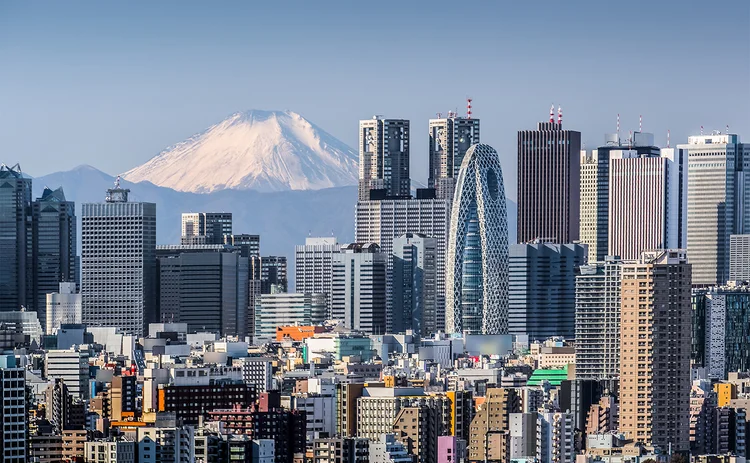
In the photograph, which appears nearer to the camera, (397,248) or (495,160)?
(495,160)

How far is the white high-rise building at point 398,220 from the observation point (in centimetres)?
8338

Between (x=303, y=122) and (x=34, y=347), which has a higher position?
(x=303, y=122)

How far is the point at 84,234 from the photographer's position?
2982 inches

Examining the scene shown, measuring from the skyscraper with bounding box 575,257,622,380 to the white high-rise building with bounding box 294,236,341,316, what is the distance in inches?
764

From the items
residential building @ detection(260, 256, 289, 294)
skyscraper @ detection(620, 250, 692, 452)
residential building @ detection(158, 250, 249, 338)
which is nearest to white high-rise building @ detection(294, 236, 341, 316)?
residential building @ detection(260, 256, 289, 294)

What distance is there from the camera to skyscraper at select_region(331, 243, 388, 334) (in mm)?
77000

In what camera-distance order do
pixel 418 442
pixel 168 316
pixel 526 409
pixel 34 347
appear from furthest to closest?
pixel 168 316
pixel 34 347
pixel 526 409
pixel 418 442

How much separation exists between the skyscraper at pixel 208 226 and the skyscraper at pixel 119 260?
6.08m

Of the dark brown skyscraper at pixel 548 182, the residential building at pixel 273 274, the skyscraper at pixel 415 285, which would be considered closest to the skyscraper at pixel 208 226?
the residential building at pixel 273 274

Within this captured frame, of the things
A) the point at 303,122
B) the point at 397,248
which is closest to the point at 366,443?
the point at 397,248

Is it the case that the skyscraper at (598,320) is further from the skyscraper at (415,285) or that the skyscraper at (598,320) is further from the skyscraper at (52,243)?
the skyscraper at (52,243)

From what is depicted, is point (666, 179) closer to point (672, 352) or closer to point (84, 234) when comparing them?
point (84, 234)

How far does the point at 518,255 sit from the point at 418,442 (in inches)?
1575

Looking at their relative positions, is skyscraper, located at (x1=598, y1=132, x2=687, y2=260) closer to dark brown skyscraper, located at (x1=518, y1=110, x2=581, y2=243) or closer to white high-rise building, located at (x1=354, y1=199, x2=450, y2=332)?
dark brown skyscraper, located at (x1=518, y1=110, x2=581, y2=243)
